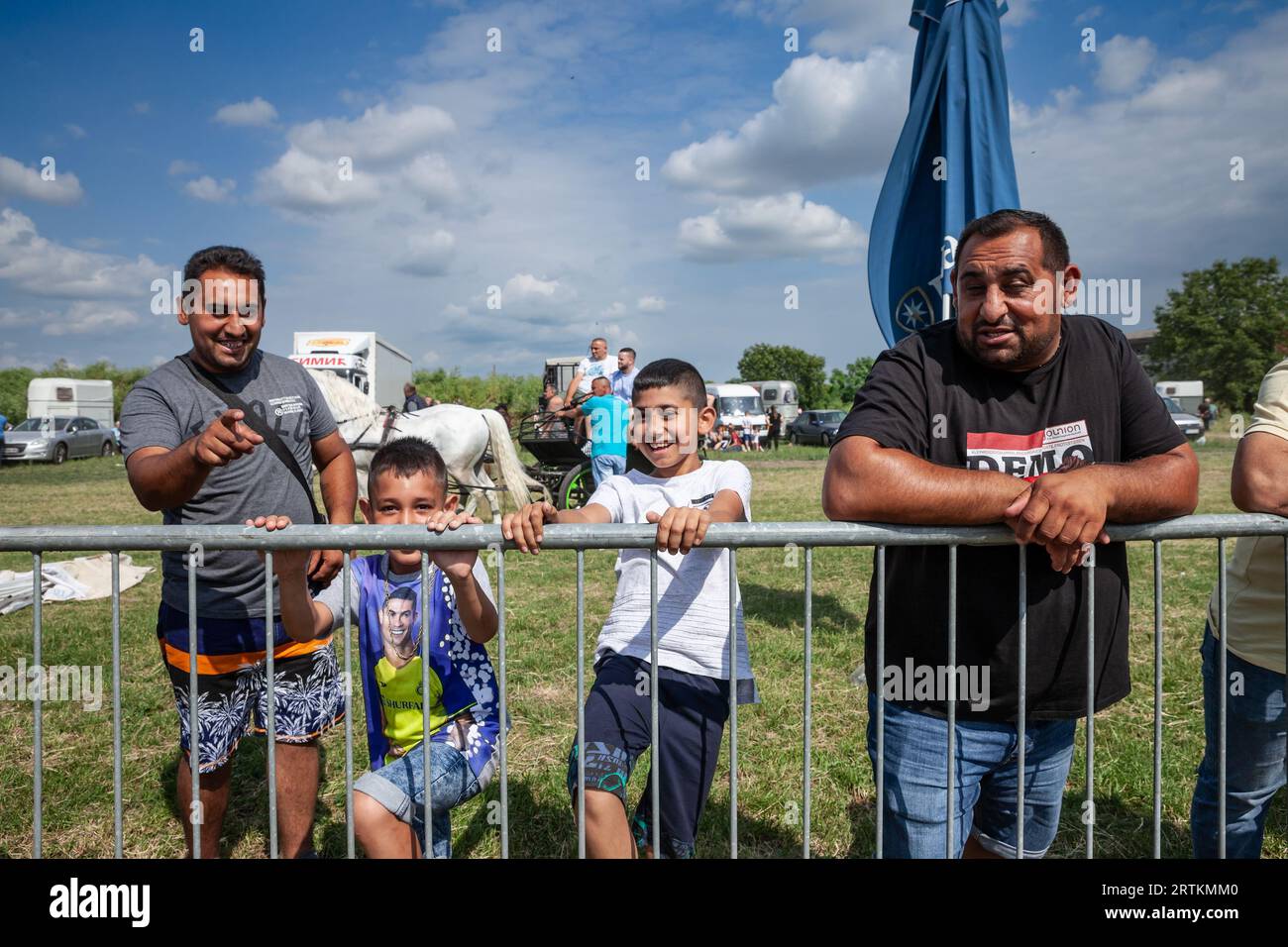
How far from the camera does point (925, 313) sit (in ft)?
15.2

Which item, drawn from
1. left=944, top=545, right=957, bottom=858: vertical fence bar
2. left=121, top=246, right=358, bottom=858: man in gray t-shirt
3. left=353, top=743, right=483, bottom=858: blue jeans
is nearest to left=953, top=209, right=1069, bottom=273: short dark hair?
left=944, top=545, right=957, bottom=858: vertical fence bar

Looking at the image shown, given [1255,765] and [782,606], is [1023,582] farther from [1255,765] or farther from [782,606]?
[782,606]

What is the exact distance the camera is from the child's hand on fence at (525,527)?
1862mm

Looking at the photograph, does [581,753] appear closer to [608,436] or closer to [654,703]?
[654,703]

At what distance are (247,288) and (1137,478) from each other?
102 inches

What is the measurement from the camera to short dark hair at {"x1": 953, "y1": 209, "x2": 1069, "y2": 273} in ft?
6.72

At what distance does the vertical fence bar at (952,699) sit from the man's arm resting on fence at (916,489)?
0.11 meters

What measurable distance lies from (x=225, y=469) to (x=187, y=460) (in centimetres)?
50

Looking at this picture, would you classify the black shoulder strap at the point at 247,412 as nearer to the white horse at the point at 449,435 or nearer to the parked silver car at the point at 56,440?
the white horse at the point at 449,435

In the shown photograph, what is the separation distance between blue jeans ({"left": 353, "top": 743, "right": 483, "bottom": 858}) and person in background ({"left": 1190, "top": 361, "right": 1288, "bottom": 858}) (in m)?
2.04

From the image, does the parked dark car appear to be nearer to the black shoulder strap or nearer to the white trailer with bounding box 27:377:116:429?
the white trailer with bounding box 27:377:116:429

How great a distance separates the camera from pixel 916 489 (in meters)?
1.86

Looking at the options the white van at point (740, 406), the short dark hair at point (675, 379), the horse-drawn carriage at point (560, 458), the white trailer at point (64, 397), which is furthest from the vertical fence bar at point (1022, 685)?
the white trailer at point (64, 397)
